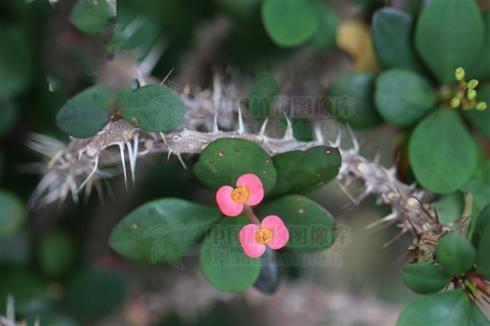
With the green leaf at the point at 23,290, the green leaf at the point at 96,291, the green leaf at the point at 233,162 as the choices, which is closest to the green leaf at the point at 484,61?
the green leaf at the point at 233,162

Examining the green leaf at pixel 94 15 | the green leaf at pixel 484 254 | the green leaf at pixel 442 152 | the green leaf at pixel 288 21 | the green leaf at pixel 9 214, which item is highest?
the green leaf at pixel 94 15

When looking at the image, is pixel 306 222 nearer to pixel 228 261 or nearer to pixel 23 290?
pixel 228 261

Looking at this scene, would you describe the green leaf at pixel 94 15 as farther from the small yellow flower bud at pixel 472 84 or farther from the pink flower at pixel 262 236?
the small yellow flower bud at pixel 472 84

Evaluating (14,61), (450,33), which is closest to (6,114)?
(14,61)

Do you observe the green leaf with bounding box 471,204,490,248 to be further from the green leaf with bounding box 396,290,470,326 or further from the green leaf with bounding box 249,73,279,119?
the green leaf with bounding box 249,73,279,119

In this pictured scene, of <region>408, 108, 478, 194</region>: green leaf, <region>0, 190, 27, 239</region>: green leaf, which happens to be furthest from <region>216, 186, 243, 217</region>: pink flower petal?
<region>0, 190, 27, 239</region>: green leaf

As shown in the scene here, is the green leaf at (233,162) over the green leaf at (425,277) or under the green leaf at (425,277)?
over
